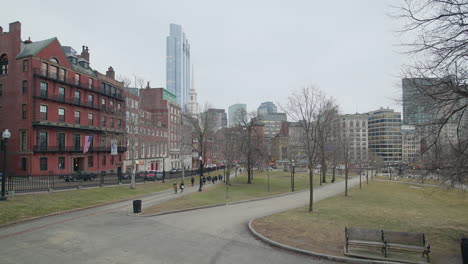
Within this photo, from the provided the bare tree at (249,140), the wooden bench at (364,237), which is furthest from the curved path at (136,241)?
the bare tree at (249,140)

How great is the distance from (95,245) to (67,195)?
13.7 m

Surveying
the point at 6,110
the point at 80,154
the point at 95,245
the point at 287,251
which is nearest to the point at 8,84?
the point at 6,110

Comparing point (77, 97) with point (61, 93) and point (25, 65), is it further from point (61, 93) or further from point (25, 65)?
point (25, 65)

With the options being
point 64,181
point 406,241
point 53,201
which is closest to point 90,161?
point 64,181

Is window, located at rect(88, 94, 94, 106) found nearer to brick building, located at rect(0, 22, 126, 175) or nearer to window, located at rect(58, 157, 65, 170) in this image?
brick building, located at rect(0, 22, 126, 175)

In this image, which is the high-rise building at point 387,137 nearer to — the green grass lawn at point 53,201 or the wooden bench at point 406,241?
the green grass lawn at point 53,201

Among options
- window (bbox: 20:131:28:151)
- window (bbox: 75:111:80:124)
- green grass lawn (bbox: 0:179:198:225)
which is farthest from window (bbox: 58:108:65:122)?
green grass lawn (bbox: 0:179:198:225)

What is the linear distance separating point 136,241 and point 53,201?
11680 mm

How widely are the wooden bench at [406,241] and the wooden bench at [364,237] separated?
25cm

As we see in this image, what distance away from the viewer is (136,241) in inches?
464

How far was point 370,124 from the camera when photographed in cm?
14650

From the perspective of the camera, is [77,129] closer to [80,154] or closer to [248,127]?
[80,154]

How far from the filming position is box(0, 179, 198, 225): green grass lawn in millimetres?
15534

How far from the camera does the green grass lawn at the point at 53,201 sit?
15.5 meters
